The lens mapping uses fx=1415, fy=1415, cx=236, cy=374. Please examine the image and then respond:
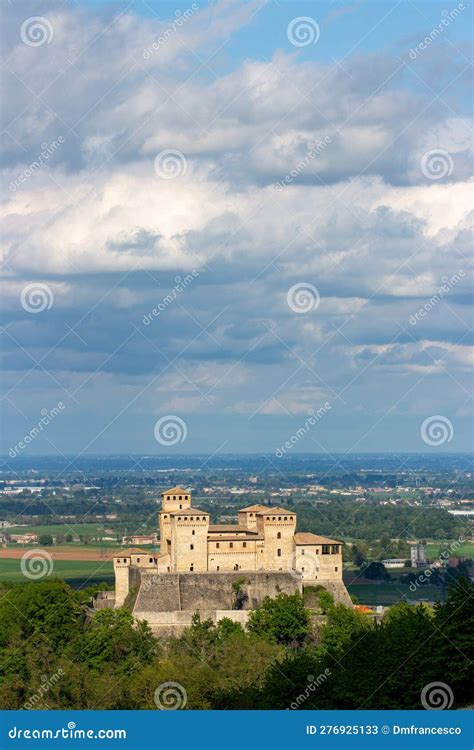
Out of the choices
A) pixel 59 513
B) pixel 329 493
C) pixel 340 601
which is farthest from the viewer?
pixel 329 493

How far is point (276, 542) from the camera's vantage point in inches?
2180

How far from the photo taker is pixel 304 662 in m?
38.1

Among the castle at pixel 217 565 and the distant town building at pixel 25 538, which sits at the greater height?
the distant town building at pixel 25 538

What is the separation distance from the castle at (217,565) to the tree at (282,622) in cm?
113

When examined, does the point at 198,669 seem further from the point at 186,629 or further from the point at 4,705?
the point at 186,629

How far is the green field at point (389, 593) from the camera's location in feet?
269

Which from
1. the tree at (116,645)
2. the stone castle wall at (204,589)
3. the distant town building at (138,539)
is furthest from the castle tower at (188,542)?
the distant town building at (138,539)

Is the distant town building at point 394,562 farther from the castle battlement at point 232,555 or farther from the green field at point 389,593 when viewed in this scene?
the castle battlement at point 232,555

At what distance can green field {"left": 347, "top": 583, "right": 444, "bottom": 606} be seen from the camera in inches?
3231

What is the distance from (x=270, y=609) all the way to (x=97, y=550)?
69.6 meters

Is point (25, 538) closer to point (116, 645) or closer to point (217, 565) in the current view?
point (217, 565)

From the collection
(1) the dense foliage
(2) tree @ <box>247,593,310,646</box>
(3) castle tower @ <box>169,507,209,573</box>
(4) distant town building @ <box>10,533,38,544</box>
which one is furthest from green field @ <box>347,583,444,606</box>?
(4) distant town building @ <box>10,533,38,544</box>

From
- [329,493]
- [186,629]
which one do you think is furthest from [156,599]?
[329,493]

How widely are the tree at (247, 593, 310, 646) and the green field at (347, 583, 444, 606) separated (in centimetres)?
2707
